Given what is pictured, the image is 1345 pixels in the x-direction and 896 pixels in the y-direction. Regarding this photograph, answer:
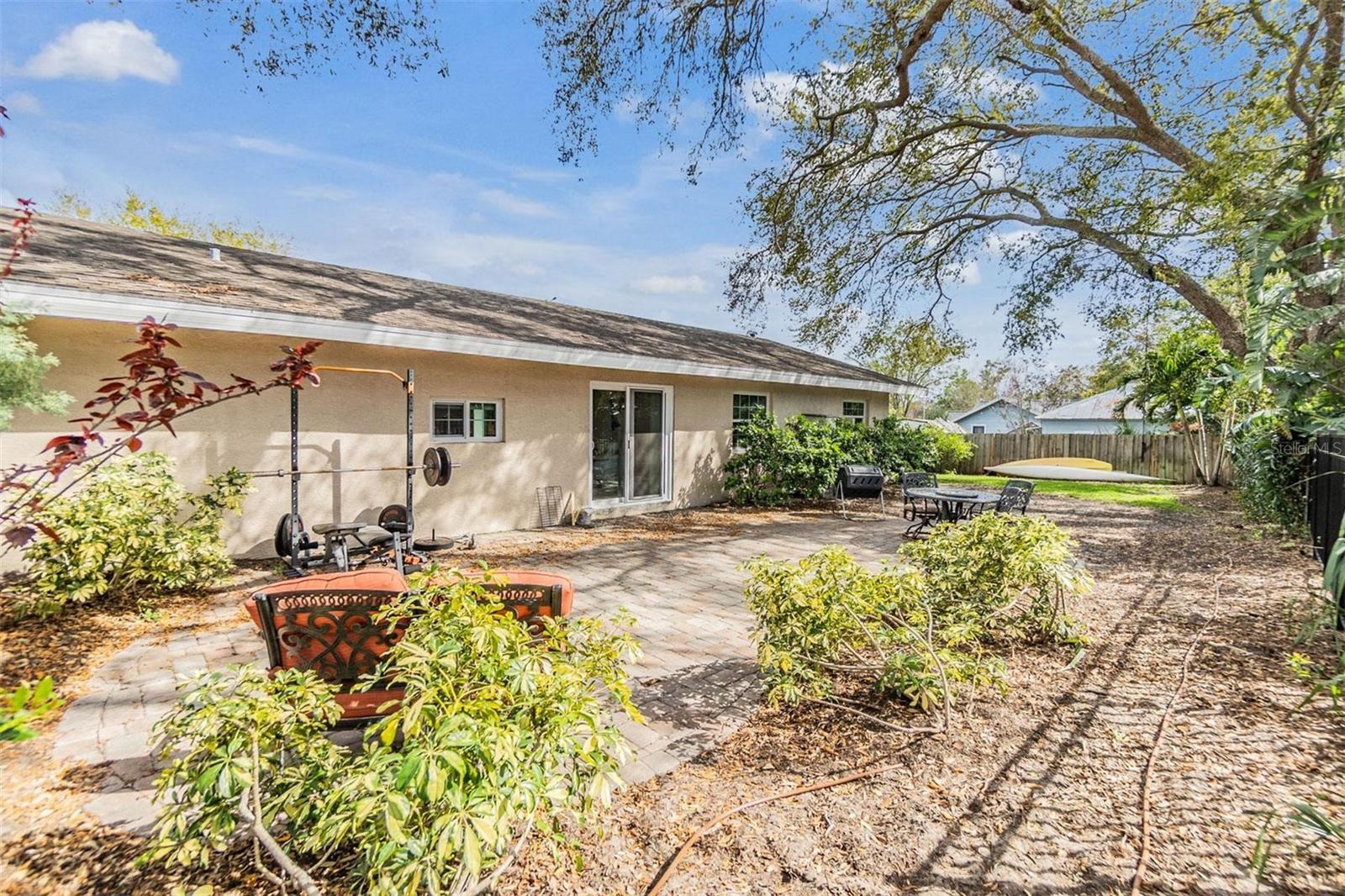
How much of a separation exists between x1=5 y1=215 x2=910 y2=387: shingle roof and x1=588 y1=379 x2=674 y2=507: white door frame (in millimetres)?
746

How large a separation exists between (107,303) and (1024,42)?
12353 mm

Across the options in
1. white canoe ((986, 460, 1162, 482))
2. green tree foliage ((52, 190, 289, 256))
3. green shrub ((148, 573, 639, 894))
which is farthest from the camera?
green tree foliage ((52, 190, 289, 256))

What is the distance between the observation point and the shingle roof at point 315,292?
6414 millimetres

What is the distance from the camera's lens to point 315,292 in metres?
8.27

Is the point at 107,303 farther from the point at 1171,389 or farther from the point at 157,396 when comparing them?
the point at 1171,389

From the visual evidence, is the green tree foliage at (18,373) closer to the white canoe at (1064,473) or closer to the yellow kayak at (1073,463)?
the white canoe at (1064,473)

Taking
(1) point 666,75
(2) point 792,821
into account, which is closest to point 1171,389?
(1) point 666,75

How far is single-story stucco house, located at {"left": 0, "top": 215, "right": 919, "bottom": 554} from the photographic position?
6219 mm

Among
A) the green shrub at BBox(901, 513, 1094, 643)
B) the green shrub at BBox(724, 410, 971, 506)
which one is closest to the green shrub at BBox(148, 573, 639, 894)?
the green shrub at BBox(901, 513, 1094, 643)

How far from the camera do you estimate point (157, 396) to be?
2273 millimetres

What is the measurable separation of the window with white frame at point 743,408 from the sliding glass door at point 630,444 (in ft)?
6.51

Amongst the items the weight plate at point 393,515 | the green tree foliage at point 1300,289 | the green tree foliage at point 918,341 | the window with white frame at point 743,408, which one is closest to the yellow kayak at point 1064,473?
the green tree foliage at point 918,341

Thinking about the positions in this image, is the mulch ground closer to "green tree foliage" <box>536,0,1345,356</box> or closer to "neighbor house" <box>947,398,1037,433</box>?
"green tree foliage" <box>536,0,1345,356</box>

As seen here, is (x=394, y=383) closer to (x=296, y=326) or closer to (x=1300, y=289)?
(x=296, y=326)
